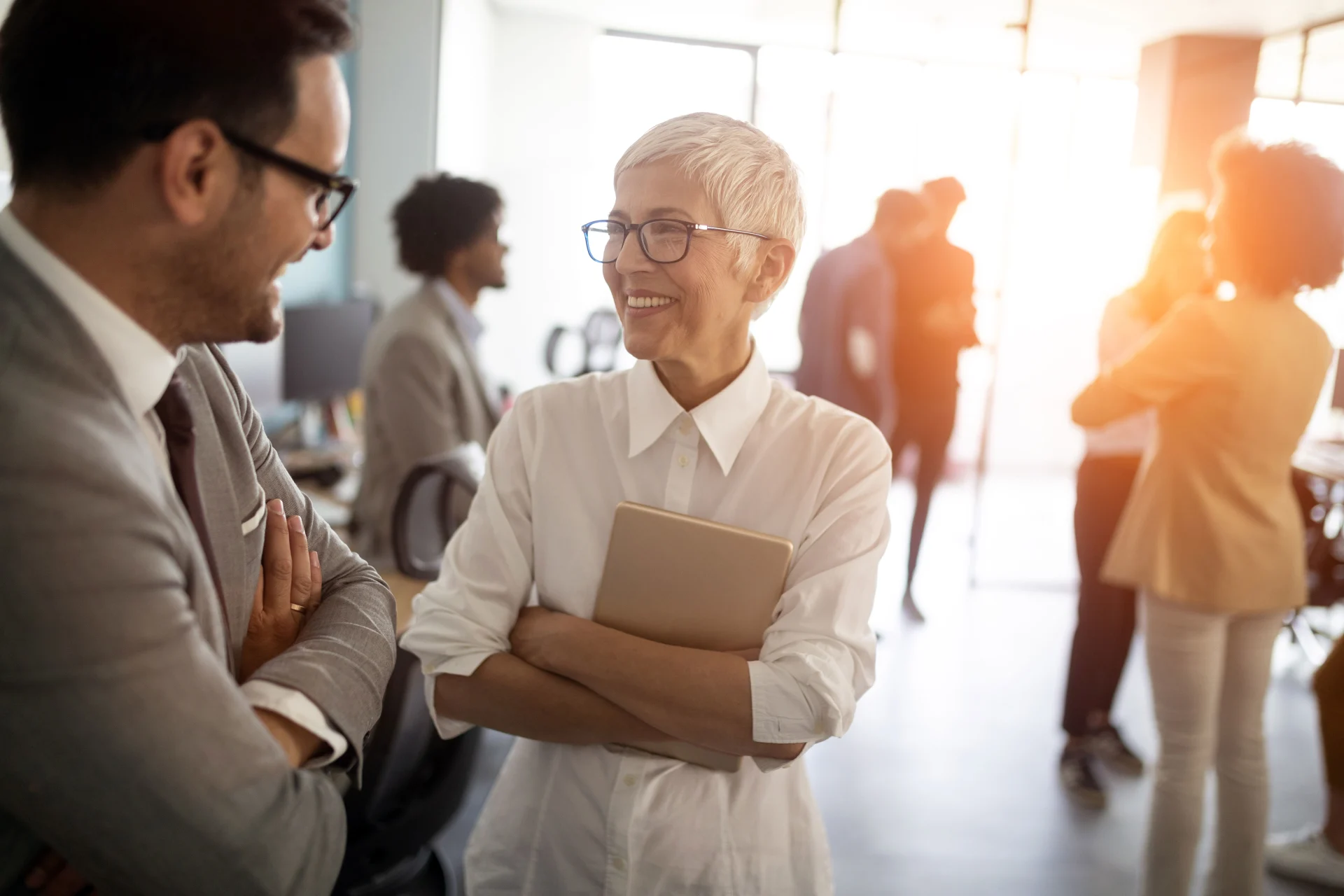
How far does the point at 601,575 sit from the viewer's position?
135cm

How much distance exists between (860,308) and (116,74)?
12.2ft

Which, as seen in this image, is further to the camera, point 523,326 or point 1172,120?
point 523,326

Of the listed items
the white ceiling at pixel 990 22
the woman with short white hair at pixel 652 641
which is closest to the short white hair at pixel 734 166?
the woman with short white hair at pixel 652 641

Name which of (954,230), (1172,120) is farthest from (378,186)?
(1172,120)

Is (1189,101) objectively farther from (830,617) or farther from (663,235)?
(830,617)

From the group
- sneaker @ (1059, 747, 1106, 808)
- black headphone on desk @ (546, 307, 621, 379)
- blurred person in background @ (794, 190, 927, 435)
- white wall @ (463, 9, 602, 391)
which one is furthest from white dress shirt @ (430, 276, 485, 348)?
white wall @ (463, 9, 602, 391)

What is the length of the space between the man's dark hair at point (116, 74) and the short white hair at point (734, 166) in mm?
616

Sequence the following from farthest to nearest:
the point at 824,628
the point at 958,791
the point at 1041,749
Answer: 1. the point at 1041,749
2. the point at 958,791
3. the point at 824,628

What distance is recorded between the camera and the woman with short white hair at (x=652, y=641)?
4.05ft

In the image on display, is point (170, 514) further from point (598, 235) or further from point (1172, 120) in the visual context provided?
point (1172, 120)

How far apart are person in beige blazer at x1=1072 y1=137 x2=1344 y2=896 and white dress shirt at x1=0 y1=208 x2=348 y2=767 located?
186 cm

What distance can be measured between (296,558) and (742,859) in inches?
28.1

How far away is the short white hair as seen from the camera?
130 cm

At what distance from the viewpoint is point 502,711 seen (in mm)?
1288
